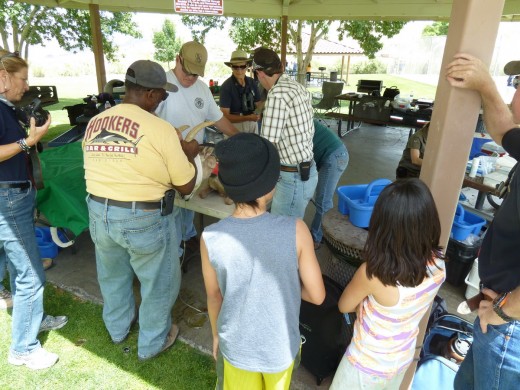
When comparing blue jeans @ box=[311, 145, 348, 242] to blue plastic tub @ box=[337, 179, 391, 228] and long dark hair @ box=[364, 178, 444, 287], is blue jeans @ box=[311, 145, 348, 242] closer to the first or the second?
blue plastic tub @ box=[337, 179, 391, 228]

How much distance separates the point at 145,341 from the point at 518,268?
204 centimetres

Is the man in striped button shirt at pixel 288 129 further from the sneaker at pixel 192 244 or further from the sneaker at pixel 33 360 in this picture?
the sneaker at pixel 33 360

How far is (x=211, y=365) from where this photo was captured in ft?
7.56

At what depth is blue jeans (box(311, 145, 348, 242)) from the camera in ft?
11.2

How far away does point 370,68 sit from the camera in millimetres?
31172

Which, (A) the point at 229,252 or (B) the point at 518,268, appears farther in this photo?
(A) the point at 229,252

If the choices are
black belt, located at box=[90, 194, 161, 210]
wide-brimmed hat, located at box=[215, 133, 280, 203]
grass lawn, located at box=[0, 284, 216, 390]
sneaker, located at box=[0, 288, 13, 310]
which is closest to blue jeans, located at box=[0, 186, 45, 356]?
grass lawn, located at box=[0, 284, 216, 390]

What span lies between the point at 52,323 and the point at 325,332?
6.35ft

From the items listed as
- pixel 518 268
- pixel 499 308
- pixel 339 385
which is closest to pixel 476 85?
pixel 518 268

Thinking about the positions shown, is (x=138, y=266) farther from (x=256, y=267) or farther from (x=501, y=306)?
(x=501, y=306)

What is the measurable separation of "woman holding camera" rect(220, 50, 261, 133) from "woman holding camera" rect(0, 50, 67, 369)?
2.49 metres

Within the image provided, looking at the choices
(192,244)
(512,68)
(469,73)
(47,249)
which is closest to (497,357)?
(469,73)

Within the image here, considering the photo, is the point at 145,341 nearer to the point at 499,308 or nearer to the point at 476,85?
the point at 499,308

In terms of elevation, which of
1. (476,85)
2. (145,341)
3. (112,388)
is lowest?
(112,388)
